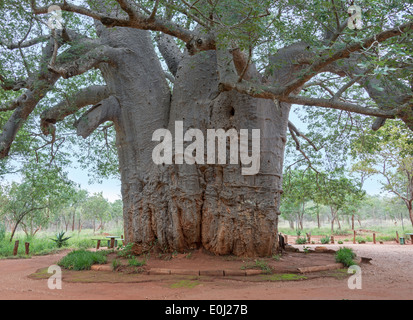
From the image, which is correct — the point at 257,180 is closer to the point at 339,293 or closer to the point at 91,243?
the point at 339,293

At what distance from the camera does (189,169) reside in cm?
516

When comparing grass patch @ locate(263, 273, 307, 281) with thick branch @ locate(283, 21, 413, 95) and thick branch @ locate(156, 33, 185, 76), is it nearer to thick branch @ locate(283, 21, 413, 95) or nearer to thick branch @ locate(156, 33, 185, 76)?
thick branch @ locate(283, 21, 413, 95)

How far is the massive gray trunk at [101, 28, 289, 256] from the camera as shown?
16.4 ft

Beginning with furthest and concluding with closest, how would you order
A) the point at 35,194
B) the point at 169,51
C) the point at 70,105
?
the point at 35,194, the point at 169,51, the point at 70,105

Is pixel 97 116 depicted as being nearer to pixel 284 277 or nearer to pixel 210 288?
pixel 210 288

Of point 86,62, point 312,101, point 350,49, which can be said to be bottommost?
point 312,101

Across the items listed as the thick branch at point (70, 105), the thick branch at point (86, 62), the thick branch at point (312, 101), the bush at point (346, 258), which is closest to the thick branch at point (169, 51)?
the thick branch at point (86, 62)

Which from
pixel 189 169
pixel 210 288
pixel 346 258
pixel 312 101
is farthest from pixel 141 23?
pixel 346 258

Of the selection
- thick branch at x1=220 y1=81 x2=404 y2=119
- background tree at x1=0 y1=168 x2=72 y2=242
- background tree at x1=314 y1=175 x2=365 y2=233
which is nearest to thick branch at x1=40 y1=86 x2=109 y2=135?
background tree at x1=0 y1=168 x2=72 y2=242

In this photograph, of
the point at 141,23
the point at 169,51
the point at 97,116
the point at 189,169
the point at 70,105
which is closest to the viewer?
the point at 141,23

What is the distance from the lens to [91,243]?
11477mm

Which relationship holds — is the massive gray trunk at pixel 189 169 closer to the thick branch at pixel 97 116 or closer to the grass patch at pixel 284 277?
the thick branch at pixel 97 116

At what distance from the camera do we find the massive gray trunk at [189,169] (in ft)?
16.4
